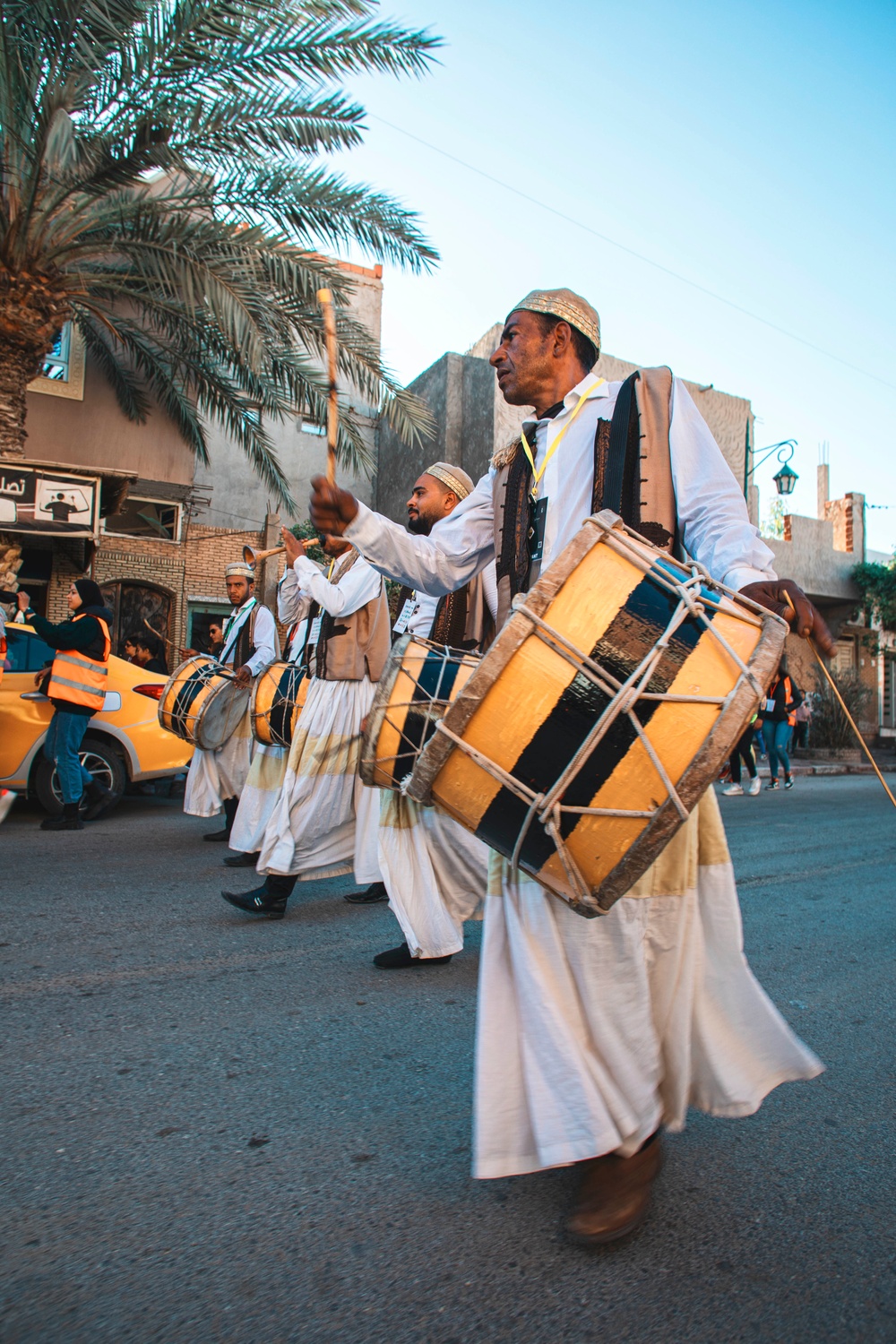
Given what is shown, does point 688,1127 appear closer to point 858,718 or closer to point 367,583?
A: point 367,583

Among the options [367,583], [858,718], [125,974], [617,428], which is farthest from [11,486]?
[858,718]

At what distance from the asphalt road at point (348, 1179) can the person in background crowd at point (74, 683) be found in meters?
3.48

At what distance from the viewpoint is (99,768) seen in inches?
324

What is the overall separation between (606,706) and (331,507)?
94cm

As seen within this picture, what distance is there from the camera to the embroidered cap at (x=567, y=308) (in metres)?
2.57

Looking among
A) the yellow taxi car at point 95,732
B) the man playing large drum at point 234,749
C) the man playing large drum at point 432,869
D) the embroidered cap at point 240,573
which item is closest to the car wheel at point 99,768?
the yellow taxi car at point 95,732

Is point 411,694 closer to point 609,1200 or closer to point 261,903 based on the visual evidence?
point 609,1200

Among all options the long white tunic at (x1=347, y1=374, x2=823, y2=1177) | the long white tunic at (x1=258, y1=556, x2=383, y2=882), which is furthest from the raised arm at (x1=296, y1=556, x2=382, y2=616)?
the long white tunic at (x1=347, y1=374, x2=823, y2=1177)

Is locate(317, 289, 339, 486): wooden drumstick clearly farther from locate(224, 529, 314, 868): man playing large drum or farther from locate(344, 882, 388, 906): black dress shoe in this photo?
locate(344, 882, 388, 906): black dress shoe

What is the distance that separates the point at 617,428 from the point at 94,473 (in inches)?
454

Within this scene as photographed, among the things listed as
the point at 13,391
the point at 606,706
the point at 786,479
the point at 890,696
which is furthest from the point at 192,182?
the point at 890,696

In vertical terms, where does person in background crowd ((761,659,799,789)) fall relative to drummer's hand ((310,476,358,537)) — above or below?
below

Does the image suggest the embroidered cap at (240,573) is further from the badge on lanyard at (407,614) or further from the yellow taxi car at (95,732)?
the badge on lanyard at (407,614)

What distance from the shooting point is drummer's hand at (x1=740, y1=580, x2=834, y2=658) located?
1820mm
